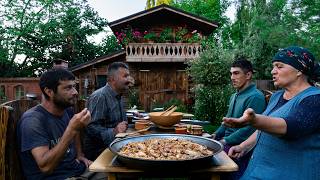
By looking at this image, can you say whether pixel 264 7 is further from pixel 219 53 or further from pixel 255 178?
pixel 255 178

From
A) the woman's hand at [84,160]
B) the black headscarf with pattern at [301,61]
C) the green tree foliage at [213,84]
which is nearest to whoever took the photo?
the black headscarf with pattern at [301,61]

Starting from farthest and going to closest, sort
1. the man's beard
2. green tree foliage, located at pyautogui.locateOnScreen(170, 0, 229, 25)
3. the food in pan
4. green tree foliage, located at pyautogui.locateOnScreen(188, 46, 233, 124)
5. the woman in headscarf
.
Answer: green tree foliage, located at pyautogui.locateOnScreen(170, 0, 229, 25) → green tree foliage, located at pyautogui.locateOnScreen(188, 46, 233, 124) → the man's beard → the food in pan → the woman in headscarf

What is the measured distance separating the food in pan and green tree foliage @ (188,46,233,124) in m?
7.83

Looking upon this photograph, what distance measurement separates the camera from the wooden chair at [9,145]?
8.34 ft

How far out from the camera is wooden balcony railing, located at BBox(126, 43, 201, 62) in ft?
50.3

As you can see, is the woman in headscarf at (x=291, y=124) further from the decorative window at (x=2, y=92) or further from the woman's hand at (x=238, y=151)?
the decorative window at (x=2, y=92)

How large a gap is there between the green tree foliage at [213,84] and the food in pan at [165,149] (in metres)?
7.83

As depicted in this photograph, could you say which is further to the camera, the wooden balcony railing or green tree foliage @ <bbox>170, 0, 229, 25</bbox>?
green tree foliage @ <bbox>170, 0, 229, 25</bbox>

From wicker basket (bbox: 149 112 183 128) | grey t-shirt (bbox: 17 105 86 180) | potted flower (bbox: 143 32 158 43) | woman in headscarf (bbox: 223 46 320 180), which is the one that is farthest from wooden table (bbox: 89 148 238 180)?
potted flower (bbox: 143 32 158 43)

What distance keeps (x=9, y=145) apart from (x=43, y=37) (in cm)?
2183

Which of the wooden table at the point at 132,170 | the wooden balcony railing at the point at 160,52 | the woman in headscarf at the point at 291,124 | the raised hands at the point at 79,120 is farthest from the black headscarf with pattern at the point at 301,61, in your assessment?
the wooden balcony railing at the point at 160,52

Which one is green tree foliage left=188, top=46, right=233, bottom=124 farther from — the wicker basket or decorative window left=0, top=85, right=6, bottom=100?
decorative window left=0, top=85, right=6, bottom=100

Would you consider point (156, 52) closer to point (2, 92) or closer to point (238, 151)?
point (2, 92)

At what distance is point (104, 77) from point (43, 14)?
31.3ft
